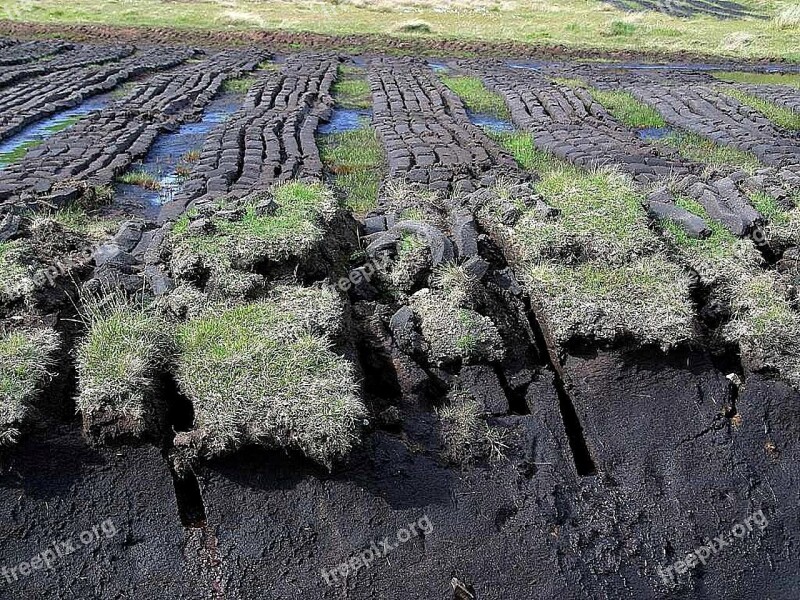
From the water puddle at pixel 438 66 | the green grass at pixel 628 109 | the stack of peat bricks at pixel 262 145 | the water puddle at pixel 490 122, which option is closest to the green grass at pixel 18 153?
the stack of peat bricks at pixel 262 145

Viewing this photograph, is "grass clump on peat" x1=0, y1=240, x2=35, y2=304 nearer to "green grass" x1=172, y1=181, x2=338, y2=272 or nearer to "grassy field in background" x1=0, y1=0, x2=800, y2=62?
"green grass" x1=172, y1=181, x2=338, y2=272

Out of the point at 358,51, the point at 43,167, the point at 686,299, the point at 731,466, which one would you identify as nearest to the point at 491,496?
the point at 731,466

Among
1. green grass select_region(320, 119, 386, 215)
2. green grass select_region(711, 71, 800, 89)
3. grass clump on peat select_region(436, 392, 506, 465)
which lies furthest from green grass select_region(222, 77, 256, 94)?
grass clump on peat select_region(436, 392, 506, 465)

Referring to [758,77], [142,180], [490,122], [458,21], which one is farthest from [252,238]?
[458,21]

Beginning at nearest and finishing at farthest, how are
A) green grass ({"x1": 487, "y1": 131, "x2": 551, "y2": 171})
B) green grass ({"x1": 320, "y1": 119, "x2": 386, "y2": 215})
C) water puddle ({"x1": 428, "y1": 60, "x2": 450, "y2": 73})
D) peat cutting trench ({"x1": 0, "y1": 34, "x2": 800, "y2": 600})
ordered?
peat cutting trench ({"x1": 0, "y1": 34, "x2": 800, "y2": 600}) → green grass ({"x1": 320, "y1": 119, "x2": 386, "y2": 215}) → green grass ({"x1": 487, "y1": 131, "x2": 551, "y2": 171}) → water puddle ({"x1": 428, "y1": 60, "x2": 450, "y2": 73})

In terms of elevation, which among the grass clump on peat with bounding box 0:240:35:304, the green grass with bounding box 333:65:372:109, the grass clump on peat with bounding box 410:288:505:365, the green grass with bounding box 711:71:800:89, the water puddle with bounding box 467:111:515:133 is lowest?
the green grass with bounding box 711:71:800:89

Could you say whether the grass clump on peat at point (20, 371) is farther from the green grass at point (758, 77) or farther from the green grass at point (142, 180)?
the green grass at point (758, 77)

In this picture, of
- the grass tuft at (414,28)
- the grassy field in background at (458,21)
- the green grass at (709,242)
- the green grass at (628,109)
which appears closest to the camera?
the green grass at (709,242)
